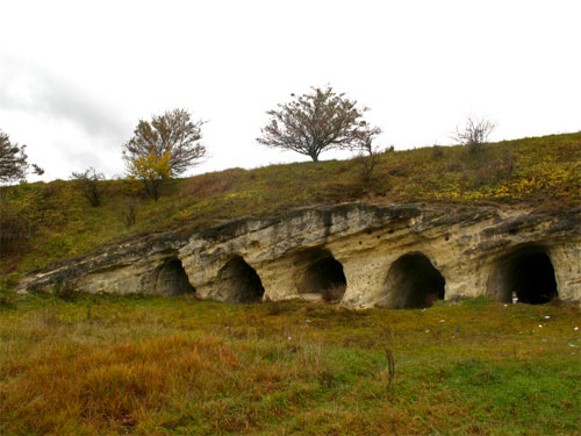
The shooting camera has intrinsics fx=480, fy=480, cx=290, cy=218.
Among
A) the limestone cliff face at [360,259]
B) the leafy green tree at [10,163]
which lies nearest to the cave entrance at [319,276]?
the limestone cliff face at [360,259]

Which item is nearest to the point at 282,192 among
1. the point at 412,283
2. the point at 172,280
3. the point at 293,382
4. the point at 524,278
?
the point at 172,280

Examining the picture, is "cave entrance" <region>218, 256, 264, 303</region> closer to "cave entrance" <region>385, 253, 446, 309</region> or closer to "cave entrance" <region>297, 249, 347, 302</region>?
"cave entrance" <region>297, 249, 347, 302</region>

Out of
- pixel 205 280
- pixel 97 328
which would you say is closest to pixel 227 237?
pixel 205 280

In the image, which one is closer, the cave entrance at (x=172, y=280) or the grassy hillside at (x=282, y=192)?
the grassy hillside at (x=282, y=192)

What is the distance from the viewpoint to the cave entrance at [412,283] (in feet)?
60.0

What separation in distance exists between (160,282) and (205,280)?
8.43 ft

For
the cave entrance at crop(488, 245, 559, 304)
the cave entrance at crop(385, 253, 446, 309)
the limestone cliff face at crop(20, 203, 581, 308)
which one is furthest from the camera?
the cave entrance at crop(385, 253, 446, 309)

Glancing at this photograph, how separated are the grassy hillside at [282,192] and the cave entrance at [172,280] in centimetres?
193

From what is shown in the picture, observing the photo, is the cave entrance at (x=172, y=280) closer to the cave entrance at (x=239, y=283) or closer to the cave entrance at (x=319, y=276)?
the cave entrance at (x=239, y=283)

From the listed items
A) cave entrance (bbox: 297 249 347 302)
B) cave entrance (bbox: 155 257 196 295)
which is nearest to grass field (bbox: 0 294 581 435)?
cave entrance (bbox: 297 249 347 302)

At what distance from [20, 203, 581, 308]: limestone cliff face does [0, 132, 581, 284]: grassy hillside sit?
1.26 metres

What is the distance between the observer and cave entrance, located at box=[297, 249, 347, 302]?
18802 millimetres

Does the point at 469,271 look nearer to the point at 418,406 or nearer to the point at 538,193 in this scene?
the point at 538,193

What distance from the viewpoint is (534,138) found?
23344 mm
